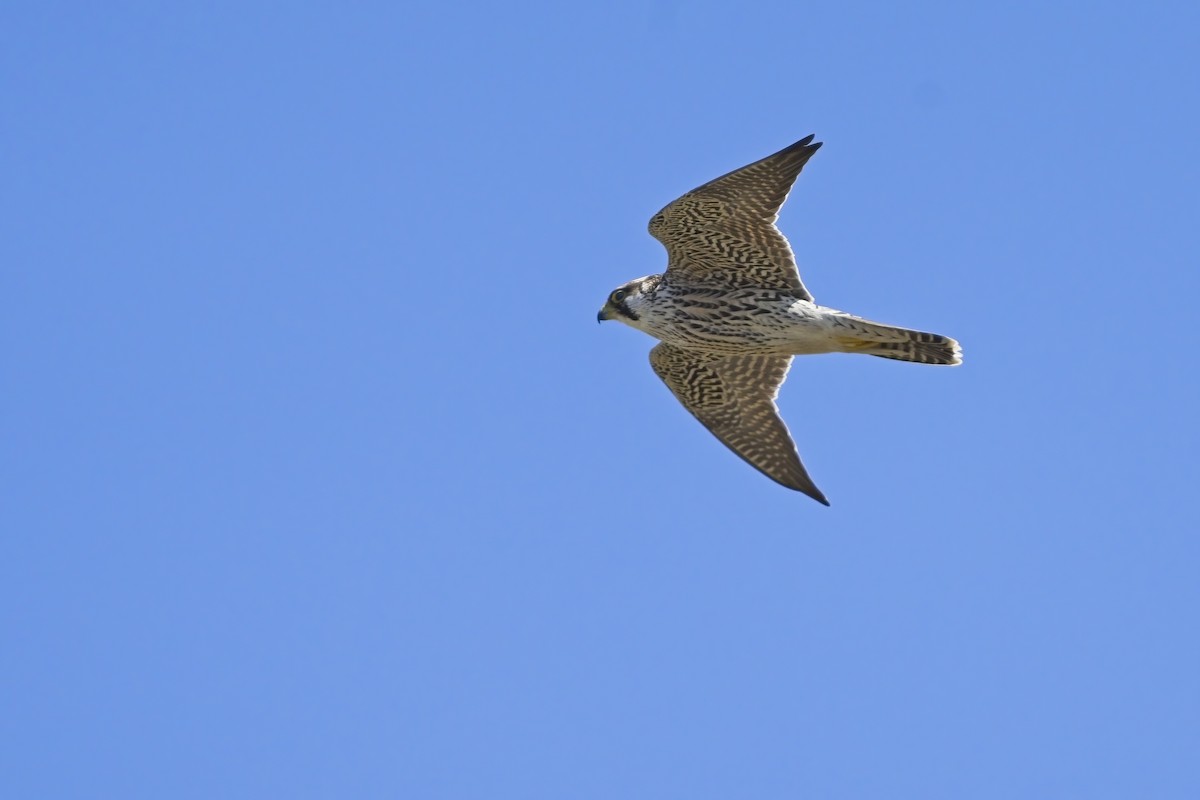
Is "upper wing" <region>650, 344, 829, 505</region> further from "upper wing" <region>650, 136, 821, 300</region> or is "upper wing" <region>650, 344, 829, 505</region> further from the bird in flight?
"upper wing" <region>650, 136, 821, 300</region>

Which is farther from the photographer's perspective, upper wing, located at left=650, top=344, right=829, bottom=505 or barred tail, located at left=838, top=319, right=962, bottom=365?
upper wing, located at left=650, top=344, right=829, bottom=505

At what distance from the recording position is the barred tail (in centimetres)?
1113

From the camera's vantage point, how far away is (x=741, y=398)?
12.4m

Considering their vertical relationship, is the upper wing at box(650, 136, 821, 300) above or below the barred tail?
above

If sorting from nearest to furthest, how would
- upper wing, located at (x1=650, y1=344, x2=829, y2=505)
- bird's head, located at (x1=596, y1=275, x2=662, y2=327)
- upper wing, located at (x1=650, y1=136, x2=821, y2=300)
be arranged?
upper wing, located at (x1=650, y1=136, x2=821, y2=300)
bird's head, located at (x1=596, y1=275, x2=662, y2=327)
upper wing, located at (x1=650, y1=344, x2=829, y2=505)

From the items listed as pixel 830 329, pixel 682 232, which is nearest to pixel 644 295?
pixel 682 232

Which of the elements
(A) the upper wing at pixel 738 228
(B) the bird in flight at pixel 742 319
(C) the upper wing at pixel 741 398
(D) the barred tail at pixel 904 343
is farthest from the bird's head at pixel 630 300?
(D) the barred tail at pixel 904 343

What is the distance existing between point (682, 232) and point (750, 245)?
50cm

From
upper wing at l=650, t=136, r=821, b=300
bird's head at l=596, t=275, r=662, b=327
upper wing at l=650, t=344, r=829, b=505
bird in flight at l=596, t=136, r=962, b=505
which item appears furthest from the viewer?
upper wing at l=650, t=344, r=829, b=505

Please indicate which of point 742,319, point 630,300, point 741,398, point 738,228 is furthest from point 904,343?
point 630,300

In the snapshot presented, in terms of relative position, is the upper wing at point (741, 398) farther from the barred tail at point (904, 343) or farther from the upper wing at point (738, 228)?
the barred tail at point (904, 343)

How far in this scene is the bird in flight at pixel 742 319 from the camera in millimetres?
11078

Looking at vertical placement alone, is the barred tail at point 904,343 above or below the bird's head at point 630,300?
below

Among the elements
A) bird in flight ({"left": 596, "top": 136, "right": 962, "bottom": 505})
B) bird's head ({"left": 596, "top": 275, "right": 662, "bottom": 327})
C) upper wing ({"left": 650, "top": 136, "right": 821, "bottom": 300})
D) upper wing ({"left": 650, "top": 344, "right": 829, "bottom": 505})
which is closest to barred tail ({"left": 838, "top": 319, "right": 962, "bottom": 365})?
bird in flight ({"left": 596, "top": 136, "right": 962, "bottom": 505})
